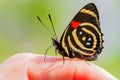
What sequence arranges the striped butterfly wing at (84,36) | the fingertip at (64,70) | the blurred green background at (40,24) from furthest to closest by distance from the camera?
the blurred green background at (40,24) < the striped butterfly wing at (84,36) < the fingertip at (64,70)

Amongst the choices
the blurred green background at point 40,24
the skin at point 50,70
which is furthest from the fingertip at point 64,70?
the blurred green background at point 40,24

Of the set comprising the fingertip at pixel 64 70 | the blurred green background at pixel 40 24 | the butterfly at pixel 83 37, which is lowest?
the fingertip at pixel 64 70

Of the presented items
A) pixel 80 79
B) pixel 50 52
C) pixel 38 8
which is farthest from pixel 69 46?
pixel 38 8

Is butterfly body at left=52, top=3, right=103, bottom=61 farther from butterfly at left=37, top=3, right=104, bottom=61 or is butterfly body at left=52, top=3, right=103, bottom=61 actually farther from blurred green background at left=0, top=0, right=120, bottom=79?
blurred green background at left=0, top=0, right=120, bottom=79

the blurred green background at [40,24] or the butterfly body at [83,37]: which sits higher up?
the blurred green background at [40,24]

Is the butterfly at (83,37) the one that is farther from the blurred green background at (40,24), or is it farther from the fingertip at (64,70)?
the blurred green background at (40,24)

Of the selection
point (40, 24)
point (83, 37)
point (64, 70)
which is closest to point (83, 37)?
point (83, 37)

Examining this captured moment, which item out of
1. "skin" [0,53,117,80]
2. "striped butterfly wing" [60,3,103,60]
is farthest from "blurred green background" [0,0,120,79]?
"skin" [0,53,117,80]

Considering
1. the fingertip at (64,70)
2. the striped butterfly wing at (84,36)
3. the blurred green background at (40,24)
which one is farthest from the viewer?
the blurred green background at (40,24)
